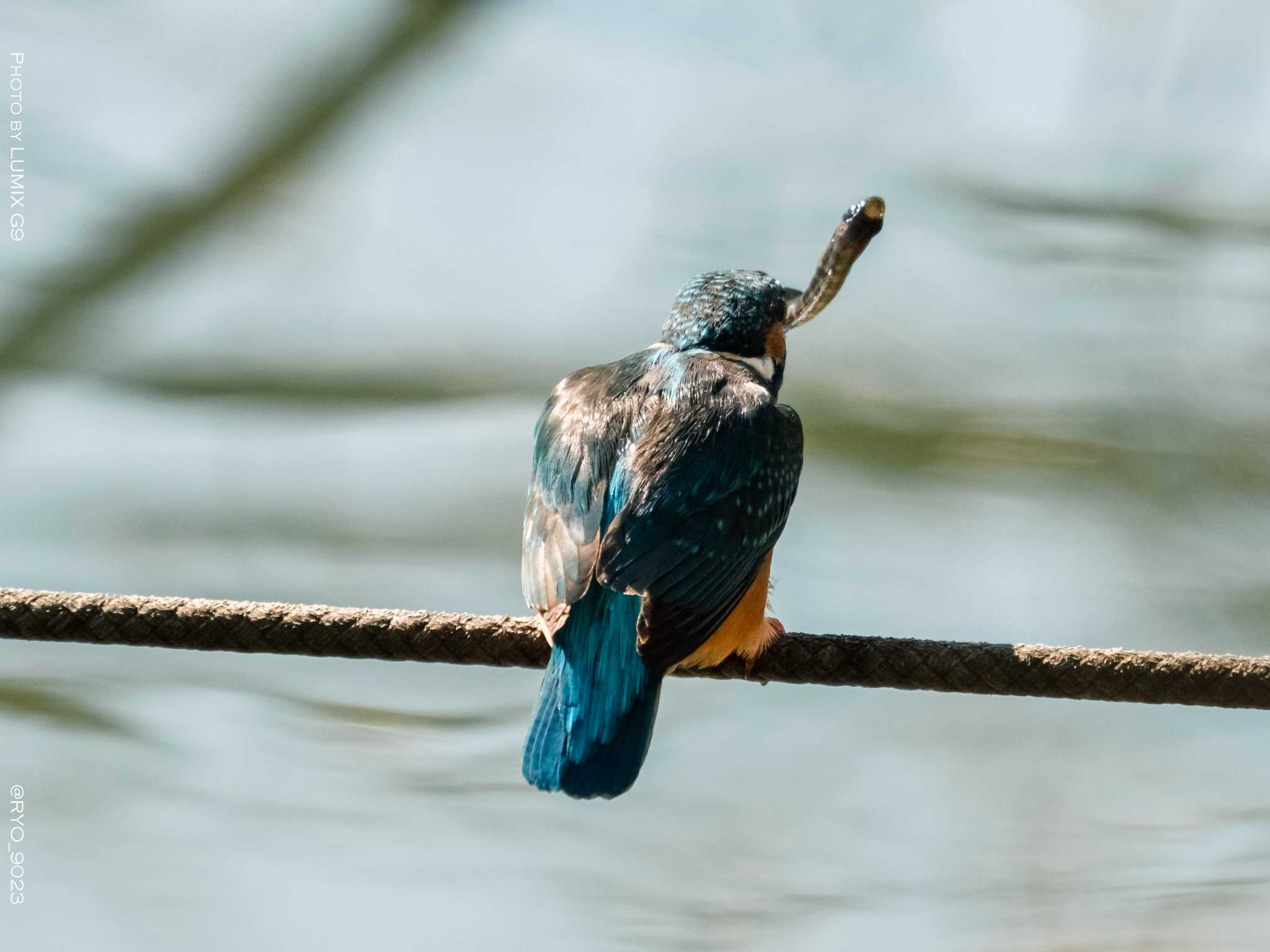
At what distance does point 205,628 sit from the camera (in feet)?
5.50

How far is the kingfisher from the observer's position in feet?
5.98

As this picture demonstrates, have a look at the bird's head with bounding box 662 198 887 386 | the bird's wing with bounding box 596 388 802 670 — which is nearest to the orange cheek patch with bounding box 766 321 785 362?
the bird's head with bounding box 662 198 887 386

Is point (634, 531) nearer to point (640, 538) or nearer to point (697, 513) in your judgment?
point (640, 538)

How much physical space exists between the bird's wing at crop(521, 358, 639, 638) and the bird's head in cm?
24

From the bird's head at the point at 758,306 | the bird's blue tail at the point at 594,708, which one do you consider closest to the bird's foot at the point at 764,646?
the bird's blue tail at the point at 594,708

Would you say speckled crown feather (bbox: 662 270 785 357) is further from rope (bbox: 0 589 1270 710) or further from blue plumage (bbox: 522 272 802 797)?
rope (bbox: 0 589 1270 710)

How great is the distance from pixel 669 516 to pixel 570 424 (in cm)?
30

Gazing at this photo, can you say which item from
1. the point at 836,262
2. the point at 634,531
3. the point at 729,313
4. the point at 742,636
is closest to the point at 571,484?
the point at 634,531

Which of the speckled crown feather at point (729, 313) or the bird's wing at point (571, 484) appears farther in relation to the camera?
the speckled crown feather at point (729, 313)

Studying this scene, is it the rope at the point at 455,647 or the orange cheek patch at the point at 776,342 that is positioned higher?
the orange cheek patch at the point at 776,342

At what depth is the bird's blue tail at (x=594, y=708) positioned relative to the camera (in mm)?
1792

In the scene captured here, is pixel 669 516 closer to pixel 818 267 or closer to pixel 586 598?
pixel 586 598

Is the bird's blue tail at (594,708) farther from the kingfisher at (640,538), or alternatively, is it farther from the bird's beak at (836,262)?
the bird's beak at (836,262)

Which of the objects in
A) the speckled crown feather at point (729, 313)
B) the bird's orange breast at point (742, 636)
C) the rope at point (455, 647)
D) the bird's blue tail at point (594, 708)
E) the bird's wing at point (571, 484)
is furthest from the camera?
the speckled crown feather at point (729, 313)
